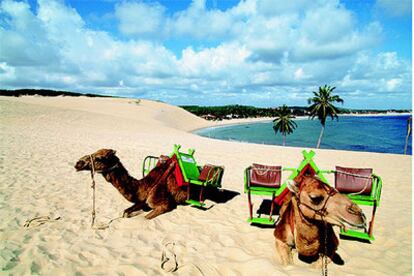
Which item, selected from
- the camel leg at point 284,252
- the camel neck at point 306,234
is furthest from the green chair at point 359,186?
the camel leg at point 284,252

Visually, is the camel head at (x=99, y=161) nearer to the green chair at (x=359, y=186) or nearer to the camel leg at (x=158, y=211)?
the camel leg at (x=158, y=211)

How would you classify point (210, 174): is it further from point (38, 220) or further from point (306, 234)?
point (38, 220)

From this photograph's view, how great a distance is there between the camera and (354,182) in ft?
17.5

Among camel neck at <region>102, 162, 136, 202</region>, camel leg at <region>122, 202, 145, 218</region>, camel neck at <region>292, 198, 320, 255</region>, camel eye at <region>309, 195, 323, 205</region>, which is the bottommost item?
camel leg at <region>122, 202, 145, 218</region>

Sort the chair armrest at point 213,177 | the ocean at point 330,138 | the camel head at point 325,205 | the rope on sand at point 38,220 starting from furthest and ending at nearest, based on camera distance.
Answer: the ocean at point 330,138, the chair armrest at point 213,177, the rope on sand at point 38,220, the camel head at point 325,205

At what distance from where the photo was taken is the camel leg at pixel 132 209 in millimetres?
6727

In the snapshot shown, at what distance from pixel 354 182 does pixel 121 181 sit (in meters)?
5.20

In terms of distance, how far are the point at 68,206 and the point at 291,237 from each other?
6003 mm

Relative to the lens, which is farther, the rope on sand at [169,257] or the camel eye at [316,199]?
the rope on sand at [169,257]

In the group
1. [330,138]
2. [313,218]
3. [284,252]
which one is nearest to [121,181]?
[284,252]

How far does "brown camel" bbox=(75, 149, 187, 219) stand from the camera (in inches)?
231

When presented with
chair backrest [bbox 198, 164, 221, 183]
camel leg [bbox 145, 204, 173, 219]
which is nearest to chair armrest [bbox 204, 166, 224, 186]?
chair backrest [bbox 198, 164, 221, 183]

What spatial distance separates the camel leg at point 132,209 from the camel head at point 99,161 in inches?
57.0

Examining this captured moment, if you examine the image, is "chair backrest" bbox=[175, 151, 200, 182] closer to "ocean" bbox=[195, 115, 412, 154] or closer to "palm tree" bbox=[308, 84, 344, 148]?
"palm tree" bbox=[308, 84, 344, 148]
